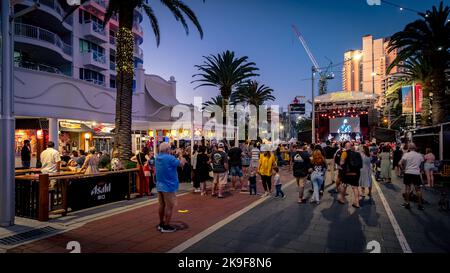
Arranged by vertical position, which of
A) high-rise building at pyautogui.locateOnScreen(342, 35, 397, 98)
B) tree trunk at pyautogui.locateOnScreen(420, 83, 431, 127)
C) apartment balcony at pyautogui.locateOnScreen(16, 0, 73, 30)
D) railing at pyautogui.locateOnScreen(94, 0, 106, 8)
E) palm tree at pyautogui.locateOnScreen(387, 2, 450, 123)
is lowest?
tree trunk at pyautogui.locateOnScreen(420, 83, 431, 127)

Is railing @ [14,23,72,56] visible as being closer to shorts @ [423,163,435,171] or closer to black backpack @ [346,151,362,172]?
black backpack @ [346,151,362,172]

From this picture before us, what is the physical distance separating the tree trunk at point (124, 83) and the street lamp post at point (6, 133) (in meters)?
5.45

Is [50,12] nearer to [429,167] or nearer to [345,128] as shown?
[429,167]

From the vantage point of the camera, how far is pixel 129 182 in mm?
8984

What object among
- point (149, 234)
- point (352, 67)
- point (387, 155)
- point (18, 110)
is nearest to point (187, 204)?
point (149, 234)

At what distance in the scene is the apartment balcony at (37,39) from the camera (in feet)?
70.7

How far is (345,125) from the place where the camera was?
98.4 ft

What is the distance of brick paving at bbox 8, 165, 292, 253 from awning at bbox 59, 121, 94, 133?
12539mm

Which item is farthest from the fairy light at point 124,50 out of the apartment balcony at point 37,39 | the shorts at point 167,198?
the apartment balcony at point 37,39

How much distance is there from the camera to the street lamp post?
585cm

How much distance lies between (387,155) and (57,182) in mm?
13024

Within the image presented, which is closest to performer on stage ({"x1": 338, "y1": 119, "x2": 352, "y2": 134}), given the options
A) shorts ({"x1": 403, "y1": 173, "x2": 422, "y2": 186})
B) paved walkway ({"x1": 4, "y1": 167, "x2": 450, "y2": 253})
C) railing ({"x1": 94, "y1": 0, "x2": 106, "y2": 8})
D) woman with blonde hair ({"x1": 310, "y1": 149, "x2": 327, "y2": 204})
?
paved walkway ({"x1": 4, "y1": 167, "x2": 450, "y2": 253})

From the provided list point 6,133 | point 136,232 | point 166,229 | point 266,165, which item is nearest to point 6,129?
point 6,133

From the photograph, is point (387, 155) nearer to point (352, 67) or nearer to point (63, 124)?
point (63, 124)
